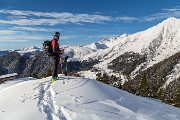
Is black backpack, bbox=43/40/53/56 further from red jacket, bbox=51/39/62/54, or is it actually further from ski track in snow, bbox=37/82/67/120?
ski track in snow, bbox=37/82/67/120

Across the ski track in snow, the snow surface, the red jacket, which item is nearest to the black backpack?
the red jacket

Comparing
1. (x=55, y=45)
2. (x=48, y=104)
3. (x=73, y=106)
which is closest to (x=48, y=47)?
(x=55, y=45)

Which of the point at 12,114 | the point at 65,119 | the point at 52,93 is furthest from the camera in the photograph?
the point at 52,93

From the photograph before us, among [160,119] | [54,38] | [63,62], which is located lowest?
[160,119]

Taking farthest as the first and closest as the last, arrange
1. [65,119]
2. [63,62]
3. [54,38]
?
[63,62] → [54,38] → [65,119]

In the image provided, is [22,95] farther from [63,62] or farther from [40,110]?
[63,62]

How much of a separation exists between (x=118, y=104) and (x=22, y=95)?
5.23 m

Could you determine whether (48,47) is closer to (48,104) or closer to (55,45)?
(55,45)

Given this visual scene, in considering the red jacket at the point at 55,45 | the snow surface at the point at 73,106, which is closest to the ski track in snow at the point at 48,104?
the snow surface at the point at 73,106

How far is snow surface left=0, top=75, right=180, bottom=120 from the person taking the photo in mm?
11141

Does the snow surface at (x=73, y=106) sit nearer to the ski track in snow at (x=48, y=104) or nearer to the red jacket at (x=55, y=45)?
the ski track in snow at (x=48, y=104)

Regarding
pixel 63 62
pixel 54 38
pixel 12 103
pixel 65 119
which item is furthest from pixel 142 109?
pixel 63 62

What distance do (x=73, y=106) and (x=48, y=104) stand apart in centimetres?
A: 129

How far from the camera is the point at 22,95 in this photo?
48.6 feet
